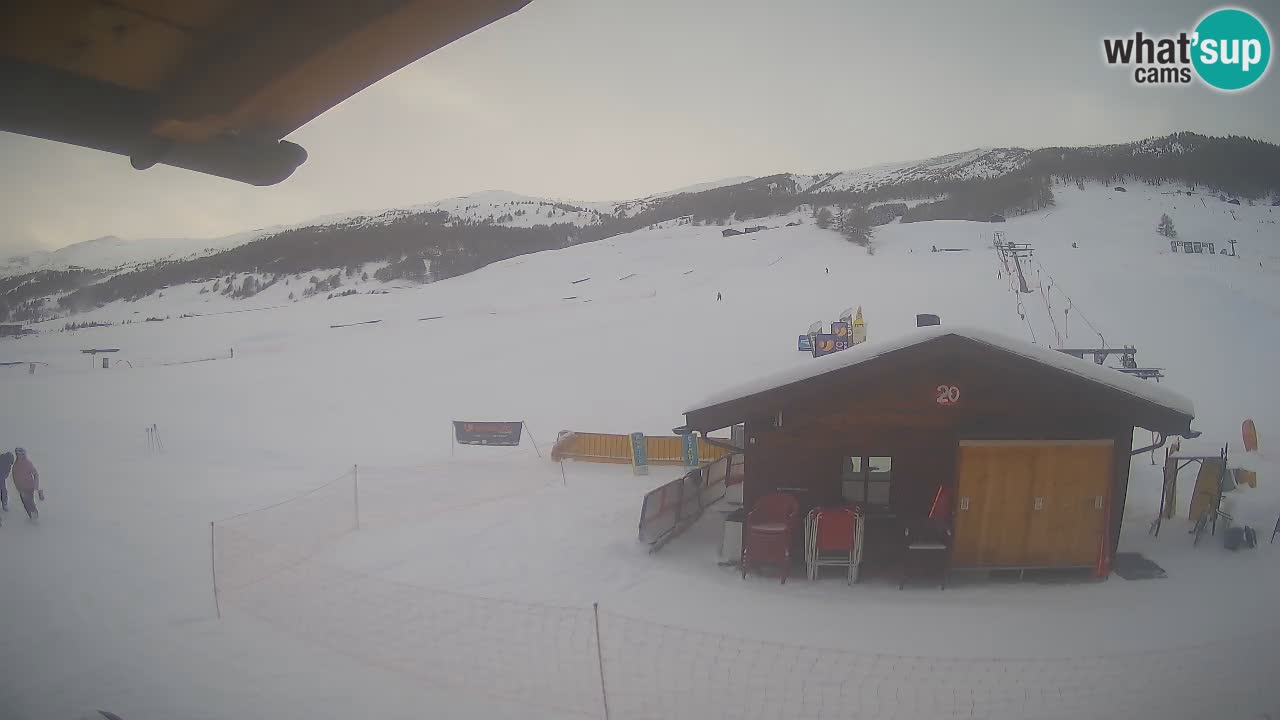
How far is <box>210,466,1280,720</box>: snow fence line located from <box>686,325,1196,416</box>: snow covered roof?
3298 millimetres

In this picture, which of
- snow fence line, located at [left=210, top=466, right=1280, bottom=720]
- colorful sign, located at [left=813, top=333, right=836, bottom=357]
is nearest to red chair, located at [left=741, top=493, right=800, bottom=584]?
snow fence line, located at [left=210, top=466, right=1280, bottom=720]

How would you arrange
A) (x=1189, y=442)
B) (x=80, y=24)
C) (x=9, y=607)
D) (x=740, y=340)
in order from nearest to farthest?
(x=80, y=24), (x=9, y=607), (x=1189, y=442), (x=740, y=340)

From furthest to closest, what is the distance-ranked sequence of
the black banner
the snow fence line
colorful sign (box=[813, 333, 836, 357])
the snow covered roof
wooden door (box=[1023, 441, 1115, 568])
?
colorful sign (box=[813, 333, 836, 357]) < the black banner < wooden door (box=[1023, 441, 1115, 568]) < the snow covered roof < the snow fence line

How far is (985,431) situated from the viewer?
995 centimetres

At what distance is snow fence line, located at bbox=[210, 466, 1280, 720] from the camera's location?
20.5ft

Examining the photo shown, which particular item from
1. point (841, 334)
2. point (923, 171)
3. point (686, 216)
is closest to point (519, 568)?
point (841, 334)

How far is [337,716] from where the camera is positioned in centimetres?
627

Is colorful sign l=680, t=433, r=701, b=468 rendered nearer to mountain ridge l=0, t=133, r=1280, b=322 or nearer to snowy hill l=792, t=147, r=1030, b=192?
mountain ridge l=0, t=133, r=1280, b=322

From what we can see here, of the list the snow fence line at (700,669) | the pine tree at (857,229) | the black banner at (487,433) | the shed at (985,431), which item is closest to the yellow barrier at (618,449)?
the black banner at (487,433)

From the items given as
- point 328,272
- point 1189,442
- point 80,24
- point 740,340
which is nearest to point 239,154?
point 80,24

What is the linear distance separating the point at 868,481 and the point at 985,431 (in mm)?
1787

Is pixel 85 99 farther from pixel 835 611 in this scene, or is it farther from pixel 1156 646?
pixel 1156 646

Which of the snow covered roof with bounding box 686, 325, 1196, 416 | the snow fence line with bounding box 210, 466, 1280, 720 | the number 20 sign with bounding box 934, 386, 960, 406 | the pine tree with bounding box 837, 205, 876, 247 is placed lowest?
the snow fence line with bounding box 210, 466, 1280, 720

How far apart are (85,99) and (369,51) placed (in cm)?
71
